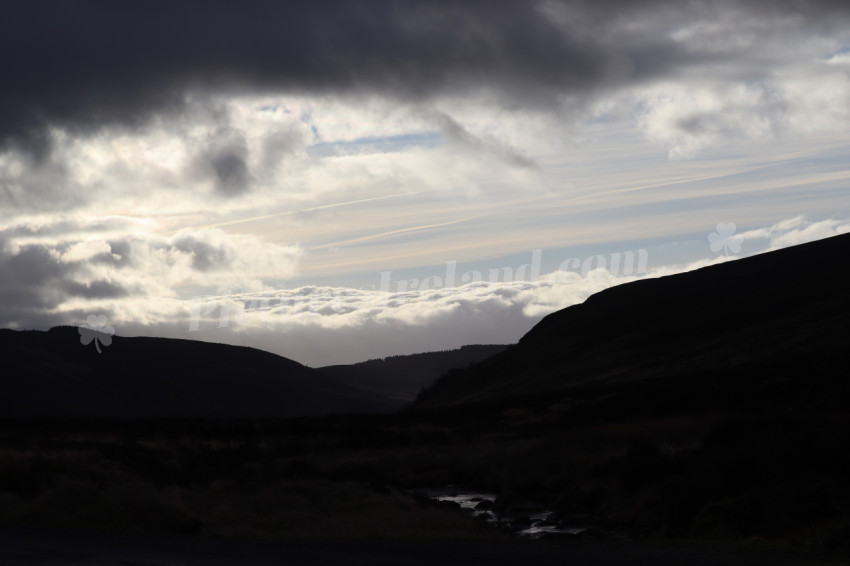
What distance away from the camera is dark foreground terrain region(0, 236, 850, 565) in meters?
18.9

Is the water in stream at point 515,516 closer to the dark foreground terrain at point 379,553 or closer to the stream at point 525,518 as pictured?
the stream at point 525,518

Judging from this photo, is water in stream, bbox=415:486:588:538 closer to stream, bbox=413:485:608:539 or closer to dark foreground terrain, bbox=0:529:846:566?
stream, bbox=413:485:608:539

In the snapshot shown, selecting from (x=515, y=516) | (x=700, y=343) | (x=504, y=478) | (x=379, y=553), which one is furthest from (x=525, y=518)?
(x=700, y=343)

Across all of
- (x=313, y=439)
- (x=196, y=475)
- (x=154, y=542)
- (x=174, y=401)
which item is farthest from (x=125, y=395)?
(x=154, y=542)

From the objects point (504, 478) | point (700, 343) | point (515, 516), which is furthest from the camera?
point (700, 343)

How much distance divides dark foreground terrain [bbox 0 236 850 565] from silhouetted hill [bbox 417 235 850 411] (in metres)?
0.62

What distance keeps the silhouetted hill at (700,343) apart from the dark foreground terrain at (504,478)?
24.3 inches

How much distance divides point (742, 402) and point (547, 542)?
27.0 metres

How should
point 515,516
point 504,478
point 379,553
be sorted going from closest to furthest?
point 379,553
point 515,516
point 504,478

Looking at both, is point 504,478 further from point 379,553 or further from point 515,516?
point 379,553

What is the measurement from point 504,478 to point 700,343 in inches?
2358

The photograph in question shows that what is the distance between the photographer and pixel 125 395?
629 feet

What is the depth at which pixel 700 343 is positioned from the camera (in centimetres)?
9238

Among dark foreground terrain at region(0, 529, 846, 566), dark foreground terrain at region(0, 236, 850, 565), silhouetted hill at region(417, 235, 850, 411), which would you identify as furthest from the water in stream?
silhouetted hill at region(417, 235, 850, 411)
